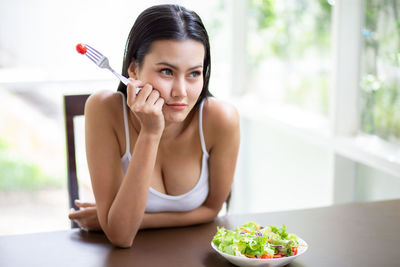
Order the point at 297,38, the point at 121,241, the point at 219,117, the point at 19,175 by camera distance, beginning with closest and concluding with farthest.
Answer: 1. the point at 121,241
2. the point at 219,117
3. the point at 297,38
4. the point at 19,175

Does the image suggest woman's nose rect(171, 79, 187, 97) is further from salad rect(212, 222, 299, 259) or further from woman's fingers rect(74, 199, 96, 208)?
woman's fingers rect(74, 199, 96, 208)

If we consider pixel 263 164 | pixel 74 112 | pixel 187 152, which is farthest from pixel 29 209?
pixel 187 152

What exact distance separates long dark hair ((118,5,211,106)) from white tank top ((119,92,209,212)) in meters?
0.19

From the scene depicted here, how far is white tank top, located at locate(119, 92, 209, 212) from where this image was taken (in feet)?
5.14

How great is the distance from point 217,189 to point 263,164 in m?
1.82

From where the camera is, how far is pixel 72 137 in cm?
190

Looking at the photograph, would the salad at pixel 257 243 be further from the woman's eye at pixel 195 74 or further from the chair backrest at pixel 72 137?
the chair backrest at pixel 72 137

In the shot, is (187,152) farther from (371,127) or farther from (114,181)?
(371,127)

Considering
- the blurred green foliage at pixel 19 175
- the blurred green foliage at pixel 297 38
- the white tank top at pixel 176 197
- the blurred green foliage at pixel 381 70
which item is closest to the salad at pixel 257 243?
the white tank top at pixel 176 197

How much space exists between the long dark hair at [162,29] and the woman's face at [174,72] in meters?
0.02

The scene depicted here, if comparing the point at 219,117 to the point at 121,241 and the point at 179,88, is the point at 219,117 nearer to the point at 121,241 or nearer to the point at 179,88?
the point at 179,88

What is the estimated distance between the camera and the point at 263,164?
3422 mm

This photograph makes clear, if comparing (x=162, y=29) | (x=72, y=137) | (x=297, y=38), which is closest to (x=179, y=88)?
(x=162, y=29)

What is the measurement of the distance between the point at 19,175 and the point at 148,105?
2.17 m
